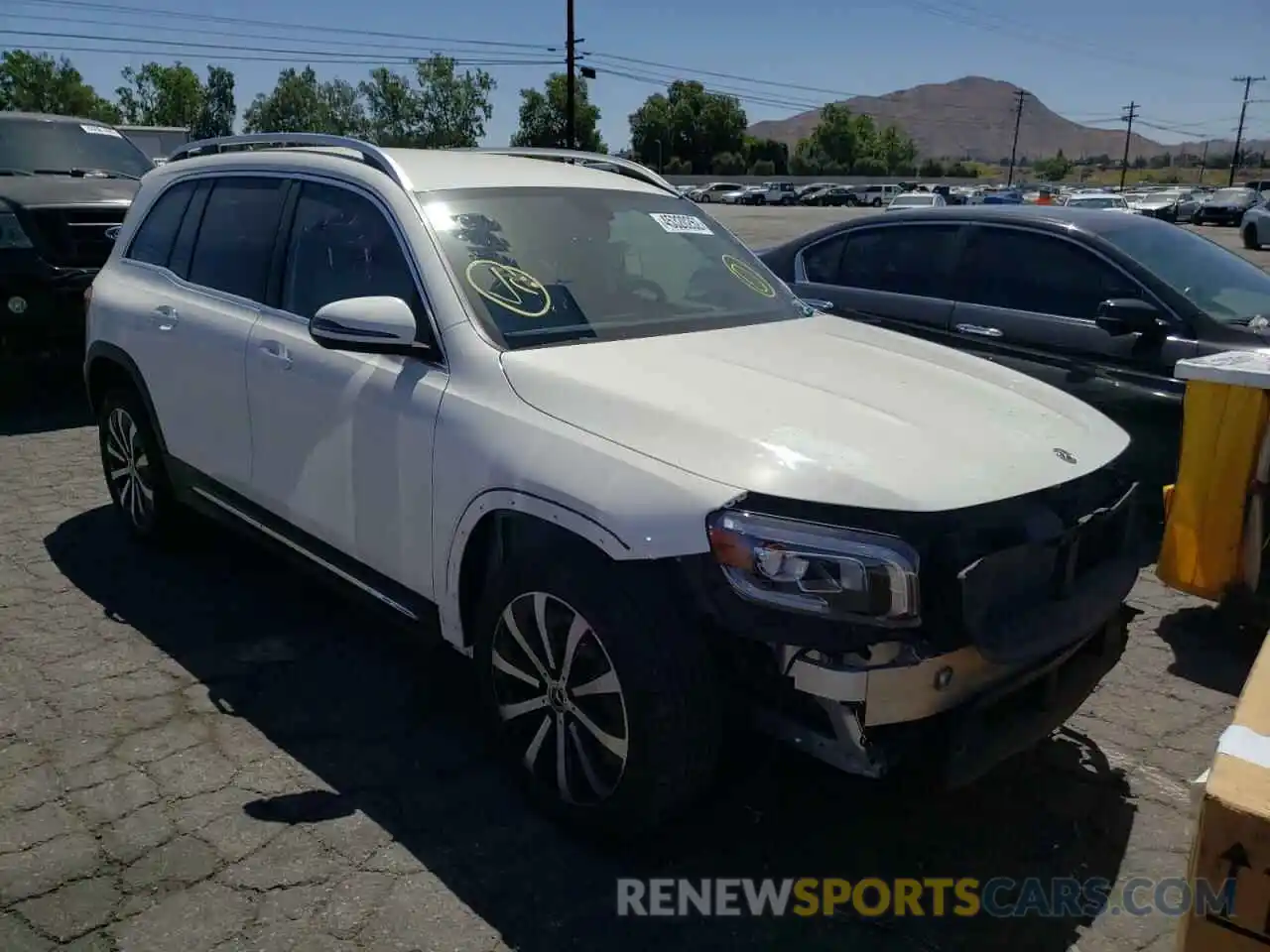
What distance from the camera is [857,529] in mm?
2320

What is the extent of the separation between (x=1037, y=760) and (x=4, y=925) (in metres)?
2.95

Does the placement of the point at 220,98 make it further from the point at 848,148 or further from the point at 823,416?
the point at 823,416

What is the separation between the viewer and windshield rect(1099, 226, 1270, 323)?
5.14 meters

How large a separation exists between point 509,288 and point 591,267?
15.7 inches

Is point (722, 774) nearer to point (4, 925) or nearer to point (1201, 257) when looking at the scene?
point (4, 925)

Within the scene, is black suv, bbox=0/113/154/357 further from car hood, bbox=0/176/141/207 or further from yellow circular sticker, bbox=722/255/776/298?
yellow circular sticker, bbox=722/255/776/298

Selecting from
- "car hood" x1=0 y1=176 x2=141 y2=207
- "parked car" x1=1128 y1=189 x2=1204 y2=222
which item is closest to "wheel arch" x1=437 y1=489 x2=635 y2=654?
"car hood" x1=0 y1=176 x2=141 y2=207

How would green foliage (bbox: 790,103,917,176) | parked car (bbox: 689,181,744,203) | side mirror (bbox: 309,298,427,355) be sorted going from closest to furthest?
side mirror (bbox: 309,298,427,355) < parked car (bbox: 689,181,744,203) < green foliage (bbox: 790,103,917,176)

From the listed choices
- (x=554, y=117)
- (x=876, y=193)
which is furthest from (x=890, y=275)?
(x=554, y=117)

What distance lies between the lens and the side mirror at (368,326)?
2957mm

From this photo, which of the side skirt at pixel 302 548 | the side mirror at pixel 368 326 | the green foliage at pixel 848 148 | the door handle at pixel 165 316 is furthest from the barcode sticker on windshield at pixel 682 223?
the green foliage at pixel 848 148

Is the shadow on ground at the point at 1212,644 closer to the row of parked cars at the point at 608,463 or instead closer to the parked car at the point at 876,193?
the row of parked cars at the point at 608,463

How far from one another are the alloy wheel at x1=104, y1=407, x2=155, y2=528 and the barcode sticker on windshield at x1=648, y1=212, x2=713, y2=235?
257 centimetres

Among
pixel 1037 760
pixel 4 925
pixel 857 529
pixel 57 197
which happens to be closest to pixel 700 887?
pixel 857 529
